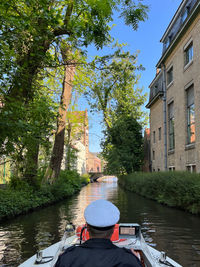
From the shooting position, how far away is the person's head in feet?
6.42

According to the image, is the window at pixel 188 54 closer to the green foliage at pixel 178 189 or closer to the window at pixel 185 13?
the window at pixel 185 13

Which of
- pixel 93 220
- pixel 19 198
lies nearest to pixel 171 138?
pixel 19 198

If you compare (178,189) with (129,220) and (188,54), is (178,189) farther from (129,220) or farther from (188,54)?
(188,54)

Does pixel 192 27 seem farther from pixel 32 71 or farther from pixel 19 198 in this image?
pixel 19 198

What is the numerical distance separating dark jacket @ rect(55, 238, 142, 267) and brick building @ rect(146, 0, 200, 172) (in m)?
14.1

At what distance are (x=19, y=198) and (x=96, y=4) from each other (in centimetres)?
940

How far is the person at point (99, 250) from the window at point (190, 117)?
15127mm

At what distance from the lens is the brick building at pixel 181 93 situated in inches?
611

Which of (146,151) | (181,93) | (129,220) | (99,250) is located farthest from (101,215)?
(146,151)

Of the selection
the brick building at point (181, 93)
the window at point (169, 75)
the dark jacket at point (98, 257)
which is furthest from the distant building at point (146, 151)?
the dark jacket at point (98, 257)

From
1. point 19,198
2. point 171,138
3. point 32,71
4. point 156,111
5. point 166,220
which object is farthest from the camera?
point 156,111

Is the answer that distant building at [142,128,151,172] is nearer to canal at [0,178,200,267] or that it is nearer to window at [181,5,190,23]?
window at [181,5,190,23]

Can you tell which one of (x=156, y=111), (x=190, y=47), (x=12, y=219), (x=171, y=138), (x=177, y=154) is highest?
(x=190, y=47)

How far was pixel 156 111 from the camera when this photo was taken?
26062mm
